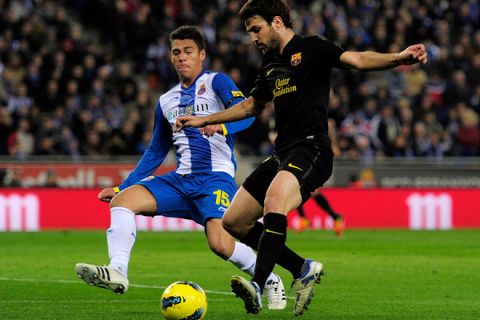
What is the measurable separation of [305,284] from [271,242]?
68 cm

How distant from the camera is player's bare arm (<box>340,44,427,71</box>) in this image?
725cm

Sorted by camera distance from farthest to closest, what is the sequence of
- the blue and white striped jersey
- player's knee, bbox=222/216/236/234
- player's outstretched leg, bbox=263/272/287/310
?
the blue and white striped jersey
player's outstretched leg, bbox=263/272/287/310
player's knee, bbox=222/216/236/234

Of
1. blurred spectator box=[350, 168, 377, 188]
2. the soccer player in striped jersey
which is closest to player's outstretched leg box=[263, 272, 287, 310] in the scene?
the soccer player in striped jersey

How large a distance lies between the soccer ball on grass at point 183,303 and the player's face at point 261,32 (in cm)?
180

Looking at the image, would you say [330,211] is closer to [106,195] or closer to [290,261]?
[106,195]

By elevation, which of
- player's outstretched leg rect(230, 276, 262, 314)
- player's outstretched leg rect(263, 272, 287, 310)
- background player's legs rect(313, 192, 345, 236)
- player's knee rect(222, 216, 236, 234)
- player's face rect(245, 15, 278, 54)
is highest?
player's face rect(245, 15, 278, 54)

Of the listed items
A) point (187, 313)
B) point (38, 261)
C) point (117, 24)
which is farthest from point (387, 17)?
point (187, 313)

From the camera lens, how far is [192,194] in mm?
9219

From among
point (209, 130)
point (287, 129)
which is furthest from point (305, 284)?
point (209, 130)

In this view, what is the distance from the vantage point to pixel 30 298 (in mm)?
9602

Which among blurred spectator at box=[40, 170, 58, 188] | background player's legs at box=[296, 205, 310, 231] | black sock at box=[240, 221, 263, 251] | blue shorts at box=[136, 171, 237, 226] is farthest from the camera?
blurred spectator at box=[40, 170, 58, 188]

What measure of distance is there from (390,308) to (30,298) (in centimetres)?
302

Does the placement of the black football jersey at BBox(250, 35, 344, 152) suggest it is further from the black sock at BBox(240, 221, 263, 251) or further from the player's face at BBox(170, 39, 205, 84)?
the player's face at BBox(170, 39, 205, 84)

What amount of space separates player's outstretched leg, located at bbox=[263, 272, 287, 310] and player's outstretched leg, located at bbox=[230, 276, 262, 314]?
1.53 m
